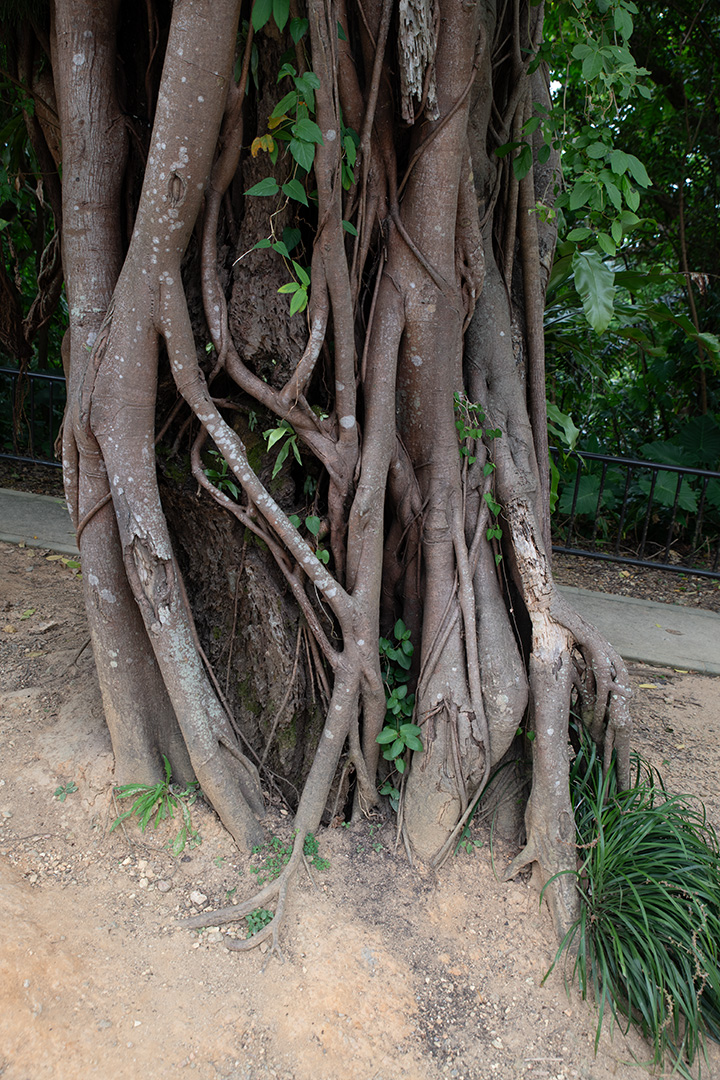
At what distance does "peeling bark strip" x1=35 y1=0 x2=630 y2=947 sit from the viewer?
2.44m

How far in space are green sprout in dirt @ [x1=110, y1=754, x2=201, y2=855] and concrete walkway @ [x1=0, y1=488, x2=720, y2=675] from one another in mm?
2697

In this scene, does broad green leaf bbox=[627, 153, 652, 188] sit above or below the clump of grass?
above

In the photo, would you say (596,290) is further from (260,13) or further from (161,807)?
(161,807)

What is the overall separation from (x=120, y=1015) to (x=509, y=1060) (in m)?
1.24

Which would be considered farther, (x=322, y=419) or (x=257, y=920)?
(x=322, y=419)

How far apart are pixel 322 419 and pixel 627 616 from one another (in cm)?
370

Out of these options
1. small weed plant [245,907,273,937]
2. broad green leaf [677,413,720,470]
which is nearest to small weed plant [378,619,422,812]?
small weed plant [245,907,273,937]

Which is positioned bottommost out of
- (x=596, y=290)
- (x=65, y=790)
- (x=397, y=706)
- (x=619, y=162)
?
(x=65, y=790)

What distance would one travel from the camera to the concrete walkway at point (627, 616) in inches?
189

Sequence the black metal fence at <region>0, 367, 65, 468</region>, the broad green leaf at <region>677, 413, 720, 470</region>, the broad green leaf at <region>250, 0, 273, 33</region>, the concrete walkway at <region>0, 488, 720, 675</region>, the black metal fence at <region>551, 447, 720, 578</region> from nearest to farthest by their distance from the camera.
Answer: the broad green leaf at <region>250, 0, 273, 33</region>
the concrete walkway at <region>0, 488, 720, 675</region>
the black metal fence at <region>551, 447, 720, 578</region>
the black metal fence at <region>0, 367, 65, 468</region>
the broad green leaf at <region>677, 413, 720, 470</region>

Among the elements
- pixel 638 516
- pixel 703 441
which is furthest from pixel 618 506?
pixel 703 441

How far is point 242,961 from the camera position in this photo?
2357mm

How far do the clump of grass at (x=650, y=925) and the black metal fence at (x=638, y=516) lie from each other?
14.0 feet

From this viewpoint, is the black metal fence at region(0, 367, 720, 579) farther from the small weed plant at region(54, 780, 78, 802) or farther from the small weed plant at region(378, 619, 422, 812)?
the small weed plant at region(54, 780, 78, 802)
